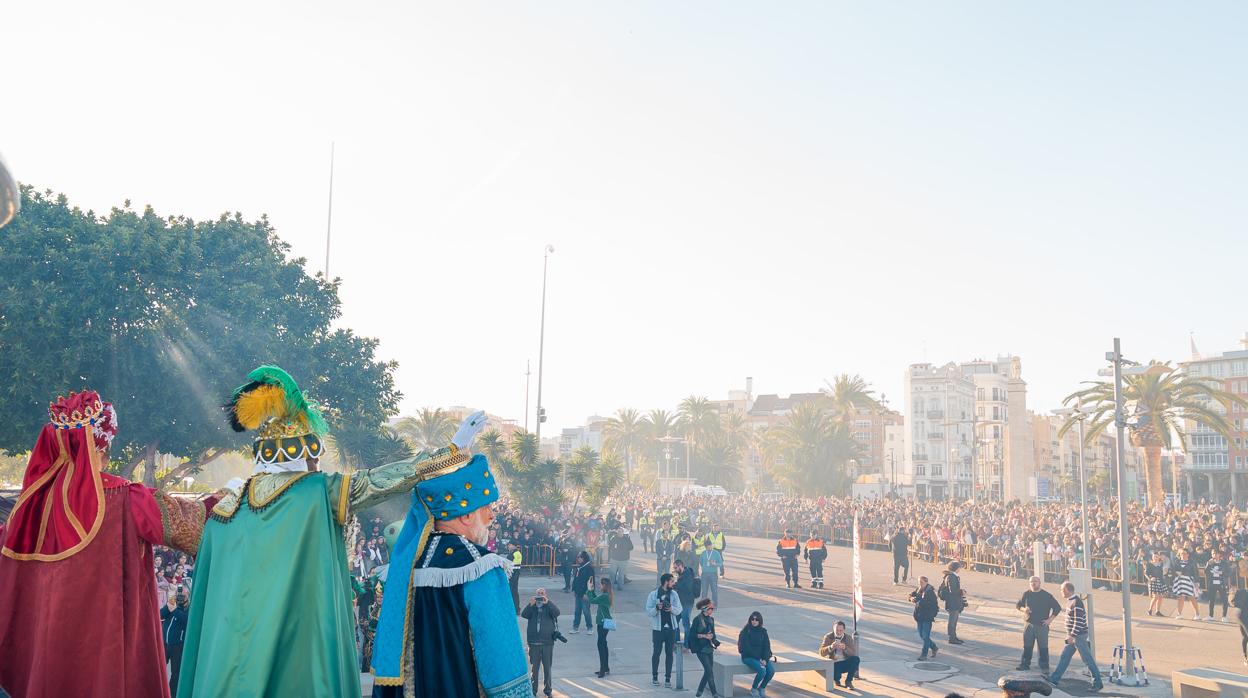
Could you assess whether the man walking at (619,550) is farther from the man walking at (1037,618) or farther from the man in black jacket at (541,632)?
the man in black jacket at (541,632)

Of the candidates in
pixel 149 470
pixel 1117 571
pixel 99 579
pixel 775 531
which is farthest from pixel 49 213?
pixel 775 531

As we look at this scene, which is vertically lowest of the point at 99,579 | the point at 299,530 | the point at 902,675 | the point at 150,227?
the point at 902,675

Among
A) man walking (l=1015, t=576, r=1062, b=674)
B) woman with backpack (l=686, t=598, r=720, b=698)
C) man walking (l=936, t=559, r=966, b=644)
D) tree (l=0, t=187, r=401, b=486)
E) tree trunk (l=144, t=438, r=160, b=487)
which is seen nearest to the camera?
woman with backpack (l=686, t=598, r=720, b=698)

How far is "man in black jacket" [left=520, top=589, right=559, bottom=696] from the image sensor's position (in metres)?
12.8

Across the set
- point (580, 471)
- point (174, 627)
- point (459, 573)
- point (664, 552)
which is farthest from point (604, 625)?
point (580, 471)

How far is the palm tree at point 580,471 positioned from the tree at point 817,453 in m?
A: 35.1

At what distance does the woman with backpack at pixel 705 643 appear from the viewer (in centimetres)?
1308

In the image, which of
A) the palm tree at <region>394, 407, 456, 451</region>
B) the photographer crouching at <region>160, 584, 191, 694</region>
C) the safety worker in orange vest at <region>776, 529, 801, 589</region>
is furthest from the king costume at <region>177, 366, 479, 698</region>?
the palm tree at <region>394, 407, 456, 451</region>

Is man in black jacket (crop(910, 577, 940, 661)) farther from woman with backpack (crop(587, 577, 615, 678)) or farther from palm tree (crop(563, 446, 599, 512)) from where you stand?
palm tree (crop(563, 446, 599, 512))

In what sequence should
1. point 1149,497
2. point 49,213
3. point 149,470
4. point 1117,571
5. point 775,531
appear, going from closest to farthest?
1. point 49,213
2. point 149,470
3. point 1117,571
4. point 1149,497
5. point 775,531

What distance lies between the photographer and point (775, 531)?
4484 cm

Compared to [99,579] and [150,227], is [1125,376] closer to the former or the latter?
[150,227]

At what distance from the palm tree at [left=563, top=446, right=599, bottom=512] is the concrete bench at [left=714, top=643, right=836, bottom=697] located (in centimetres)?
2143

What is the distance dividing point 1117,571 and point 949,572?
11.9 metres
